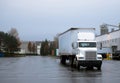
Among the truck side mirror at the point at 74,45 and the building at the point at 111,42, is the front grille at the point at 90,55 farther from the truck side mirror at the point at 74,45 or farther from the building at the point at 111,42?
the building at the point at 111,42

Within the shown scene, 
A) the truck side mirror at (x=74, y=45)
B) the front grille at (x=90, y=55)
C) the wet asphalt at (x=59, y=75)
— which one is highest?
the truck side mirror at (x=74, y=45)

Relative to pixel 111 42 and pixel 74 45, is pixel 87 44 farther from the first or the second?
pixel 111 42

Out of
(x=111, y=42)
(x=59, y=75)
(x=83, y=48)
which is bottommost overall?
(x=59, y=75)

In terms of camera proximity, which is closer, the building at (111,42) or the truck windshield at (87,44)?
the truck windshield at (87,44)

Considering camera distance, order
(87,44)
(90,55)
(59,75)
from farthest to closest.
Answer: (87,44) < (90,55) < (59,75)

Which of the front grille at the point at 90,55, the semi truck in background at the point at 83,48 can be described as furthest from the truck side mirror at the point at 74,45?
the front grille at the point at 90,55

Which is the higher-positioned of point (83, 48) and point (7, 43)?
point (7, 43)

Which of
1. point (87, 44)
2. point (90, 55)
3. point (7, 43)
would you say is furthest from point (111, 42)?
point (90, 55)

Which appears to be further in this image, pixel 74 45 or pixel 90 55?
pixel 74 45

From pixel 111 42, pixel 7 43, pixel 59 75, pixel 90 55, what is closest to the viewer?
pixel 59 75

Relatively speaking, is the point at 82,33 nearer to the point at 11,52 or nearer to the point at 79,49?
the point at 79,49

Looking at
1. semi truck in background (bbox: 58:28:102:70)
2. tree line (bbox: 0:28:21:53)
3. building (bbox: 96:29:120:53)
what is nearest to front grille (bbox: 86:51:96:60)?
semi truck in background (bbox: 58:28:102:70)

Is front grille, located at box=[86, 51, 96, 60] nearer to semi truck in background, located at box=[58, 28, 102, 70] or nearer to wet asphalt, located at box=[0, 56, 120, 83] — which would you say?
Result: semi truck in background, located at box=[58, 28, 102, 70]

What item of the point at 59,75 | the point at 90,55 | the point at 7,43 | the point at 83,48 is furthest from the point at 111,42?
the point at 59,75
